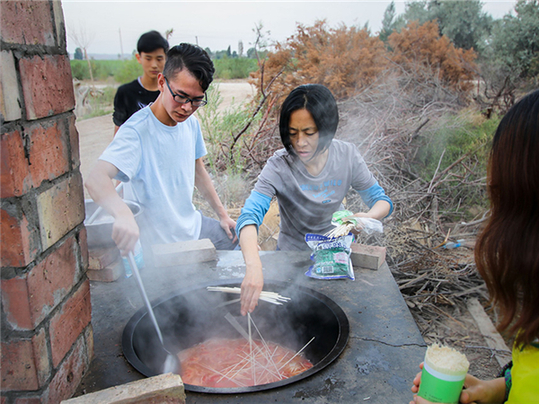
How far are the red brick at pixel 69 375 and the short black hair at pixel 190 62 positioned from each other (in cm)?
170

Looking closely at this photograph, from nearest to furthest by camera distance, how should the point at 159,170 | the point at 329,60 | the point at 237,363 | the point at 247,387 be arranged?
the point at 247,387 → the point at 237,363 → the point at 159,170 → the point at 329,60

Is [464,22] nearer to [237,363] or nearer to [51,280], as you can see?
[237,363]

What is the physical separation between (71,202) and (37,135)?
286 millimetres

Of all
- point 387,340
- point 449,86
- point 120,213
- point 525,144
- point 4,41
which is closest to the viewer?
point 4,41

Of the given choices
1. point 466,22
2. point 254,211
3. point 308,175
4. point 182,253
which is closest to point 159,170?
point 182,253

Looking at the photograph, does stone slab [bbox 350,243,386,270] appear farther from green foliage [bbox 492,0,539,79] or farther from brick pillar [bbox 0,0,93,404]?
green foliage [bbox 492,0,539,79]

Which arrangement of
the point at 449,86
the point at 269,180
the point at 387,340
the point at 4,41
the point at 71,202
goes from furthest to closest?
the point at 449,86 < the point at 269,180 < the point at 387,340 < the point at 71,202 < the point at 4,41

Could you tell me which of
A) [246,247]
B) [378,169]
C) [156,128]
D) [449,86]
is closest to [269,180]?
[246,247]

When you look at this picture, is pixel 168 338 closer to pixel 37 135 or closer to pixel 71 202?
pixel 71 202

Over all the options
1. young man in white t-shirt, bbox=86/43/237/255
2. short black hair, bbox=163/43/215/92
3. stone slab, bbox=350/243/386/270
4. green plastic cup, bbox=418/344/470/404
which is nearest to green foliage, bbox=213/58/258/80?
young man in white t-shirt, bbox=86/43/237/255

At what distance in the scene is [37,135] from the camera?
1.05 meters

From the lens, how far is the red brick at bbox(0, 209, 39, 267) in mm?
975

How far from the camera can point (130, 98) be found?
3.63 metres

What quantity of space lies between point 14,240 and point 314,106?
186 centimetres
